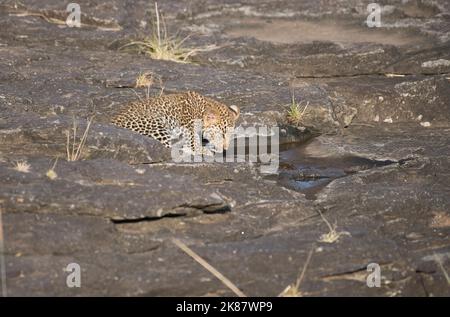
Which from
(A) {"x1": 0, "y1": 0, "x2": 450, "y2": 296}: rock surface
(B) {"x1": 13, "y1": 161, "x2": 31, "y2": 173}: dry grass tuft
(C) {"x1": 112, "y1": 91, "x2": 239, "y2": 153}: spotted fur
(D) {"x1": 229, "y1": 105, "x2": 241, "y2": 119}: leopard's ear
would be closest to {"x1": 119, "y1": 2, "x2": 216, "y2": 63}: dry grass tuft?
(A) {"x1": 0, "y1": 0, "x2": 450, "y2": 296}: rock surface

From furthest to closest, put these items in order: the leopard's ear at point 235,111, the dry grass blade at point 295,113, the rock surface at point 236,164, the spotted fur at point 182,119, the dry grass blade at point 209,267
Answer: the dry grass blade at point 295,113 < the leopard's ear at point 235,111 < the spotted fur at point 182,119 < the rock surface at point 236,164 < the dry grass blade at point 209,267

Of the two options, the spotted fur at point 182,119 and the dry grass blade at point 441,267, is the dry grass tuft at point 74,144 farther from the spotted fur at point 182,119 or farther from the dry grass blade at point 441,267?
the dry grass blade at point 441,267

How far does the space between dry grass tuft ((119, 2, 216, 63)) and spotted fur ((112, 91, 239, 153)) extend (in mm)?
1592

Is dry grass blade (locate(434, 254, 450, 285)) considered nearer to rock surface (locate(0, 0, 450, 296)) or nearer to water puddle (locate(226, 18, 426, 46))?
rock surface (locate(0, 0, 450, 296))

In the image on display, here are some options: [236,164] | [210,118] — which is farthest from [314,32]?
[236,164]

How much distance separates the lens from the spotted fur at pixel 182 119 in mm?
9609

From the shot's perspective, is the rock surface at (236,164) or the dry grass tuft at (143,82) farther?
the dry grass tuft at (143,82)

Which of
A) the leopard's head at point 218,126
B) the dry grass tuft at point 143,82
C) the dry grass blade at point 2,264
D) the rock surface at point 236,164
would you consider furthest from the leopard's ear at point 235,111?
the dry grass blade at point 2,264

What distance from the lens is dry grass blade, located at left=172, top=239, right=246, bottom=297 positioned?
6621 millimetres

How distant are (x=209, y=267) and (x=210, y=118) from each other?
11.1ft

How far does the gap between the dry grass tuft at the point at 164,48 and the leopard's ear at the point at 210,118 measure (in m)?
1.84

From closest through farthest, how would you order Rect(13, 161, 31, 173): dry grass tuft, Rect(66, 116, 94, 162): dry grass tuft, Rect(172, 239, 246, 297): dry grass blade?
Rect(172, 239, 246, 297): dry grass blade → Rect(13, 161, 31, 173): dry grass tuft → Rect(66, 116, 94, 162): dry grass tuft

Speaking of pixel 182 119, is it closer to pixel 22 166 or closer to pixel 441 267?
pixel 22 166

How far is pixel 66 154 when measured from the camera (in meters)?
8.50
